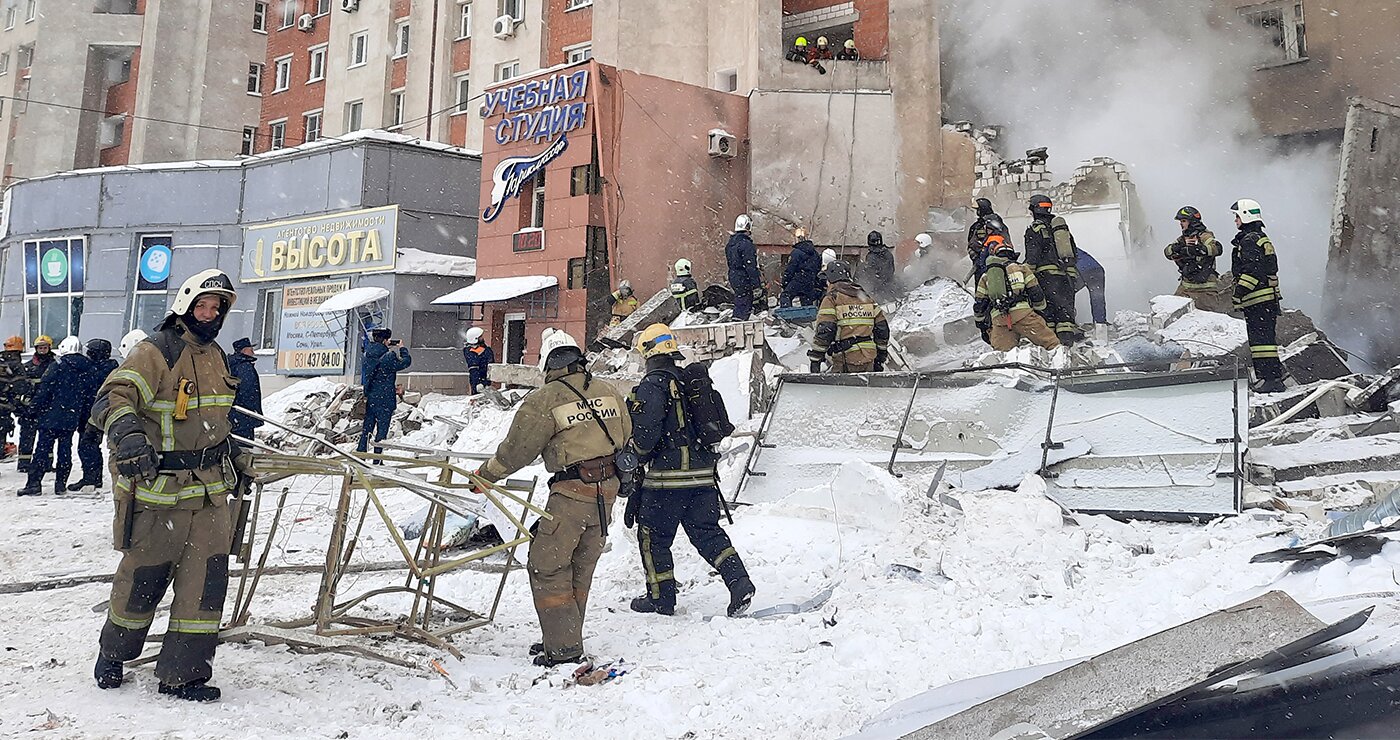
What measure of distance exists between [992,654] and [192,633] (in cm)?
358

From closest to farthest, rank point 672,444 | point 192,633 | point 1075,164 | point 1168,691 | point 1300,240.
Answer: point 1168,691 → point 192,633 → point 672,444 → point 1300,240 → point 1075,164

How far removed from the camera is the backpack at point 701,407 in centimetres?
574

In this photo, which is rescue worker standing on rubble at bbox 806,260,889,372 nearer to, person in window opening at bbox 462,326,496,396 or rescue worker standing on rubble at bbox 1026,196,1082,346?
rescue worker standing on rubble at bbox 1026,196,1082,346

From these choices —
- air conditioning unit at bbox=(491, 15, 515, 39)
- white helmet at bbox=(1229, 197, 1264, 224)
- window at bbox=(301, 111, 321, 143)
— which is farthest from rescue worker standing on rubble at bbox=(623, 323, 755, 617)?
window at bbox=(301, 111, 321, 143)

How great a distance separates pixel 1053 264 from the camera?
1065 centimetres

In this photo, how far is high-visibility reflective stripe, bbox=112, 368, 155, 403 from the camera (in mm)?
3908

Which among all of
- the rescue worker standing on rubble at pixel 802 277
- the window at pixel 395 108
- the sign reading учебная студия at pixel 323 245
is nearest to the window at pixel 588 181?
the sign reading учебная студия at pixel 323 245

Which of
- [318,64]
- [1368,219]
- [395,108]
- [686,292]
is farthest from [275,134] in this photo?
[1368,219]

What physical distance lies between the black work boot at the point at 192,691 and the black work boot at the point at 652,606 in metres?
2.42

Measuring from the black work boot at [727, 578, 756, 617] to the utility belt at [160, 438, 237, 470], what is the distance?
2.81 meters

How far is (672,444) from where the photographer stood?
569cm

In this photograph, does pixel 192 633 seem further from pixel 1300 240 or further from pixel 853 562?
pixel 1300 240

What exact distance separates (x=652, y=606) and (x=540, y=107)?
616 inches

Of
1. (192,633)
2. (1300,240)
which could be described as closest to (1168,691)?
(192,633)
